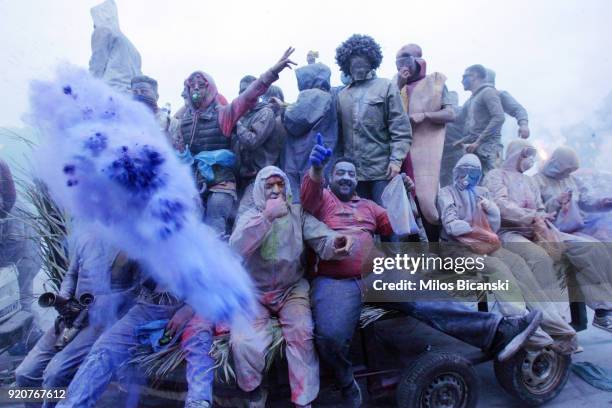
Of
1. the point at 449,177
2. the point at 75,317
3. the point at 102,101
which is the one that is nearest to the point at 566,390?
the point at 449,177

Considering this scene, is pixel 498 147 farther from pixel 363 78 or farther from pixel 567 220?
pixel 363 78

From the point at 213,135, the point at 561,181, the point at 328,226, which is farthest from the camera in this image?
the point at 561,181

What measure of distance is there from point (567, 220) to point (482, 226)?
4.69ft

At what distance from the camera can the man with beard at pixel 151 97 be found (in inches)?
156

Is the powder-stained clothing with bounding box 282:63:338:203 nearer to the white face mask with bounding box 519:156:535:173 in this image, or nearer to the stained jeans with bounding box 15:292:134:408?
the stained jeans with bounding box 15:292:134:408

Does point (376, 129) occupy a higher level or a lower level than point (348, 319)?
higher

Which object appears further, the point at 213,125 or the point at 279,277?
the point at 213,125

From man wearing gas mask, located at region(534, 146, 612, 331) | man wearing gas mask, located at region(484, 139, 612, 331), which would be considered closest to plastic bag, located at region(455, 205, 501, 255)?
man wearing gas mask, located at region(484, 139, 612, 331)

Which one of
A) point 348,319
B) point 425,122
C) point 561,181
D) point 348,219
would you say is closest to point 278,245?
point 348,219

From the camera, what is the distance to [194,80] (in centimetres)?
404

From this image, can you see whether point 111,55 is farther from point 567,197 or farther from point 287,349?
point 567,197

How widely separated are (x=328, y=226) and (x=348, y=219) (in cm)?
18

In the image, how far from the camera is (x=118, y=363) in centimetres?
298

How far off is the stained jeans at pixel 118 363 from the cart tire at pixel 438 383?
1441 millimetres
